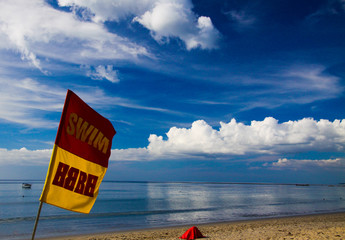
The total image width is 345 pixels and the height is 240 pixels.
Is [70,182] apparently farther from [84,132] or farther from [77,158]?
[84,132]

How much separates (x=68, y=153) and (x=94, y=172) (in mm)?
814

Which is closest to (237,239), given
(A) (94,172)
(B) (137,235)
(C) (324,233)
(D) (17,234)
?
(C) (324,233)

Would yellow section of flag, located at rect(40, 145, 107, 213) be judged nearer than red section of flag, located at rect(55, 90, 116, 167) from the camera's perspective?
Yes

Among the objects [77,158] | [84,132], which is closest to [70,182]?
[77,158]

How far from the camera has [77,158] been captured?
5469 mm

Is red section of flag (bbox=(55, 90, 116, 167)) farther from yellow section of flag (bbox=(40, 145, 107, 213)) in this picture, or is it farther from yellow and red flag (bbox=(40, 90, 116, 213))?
yellow section of flag (bbox=(40, 145, 107, 213))

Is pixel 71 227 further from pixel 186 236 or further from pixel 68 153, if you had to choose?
pixel 68 153

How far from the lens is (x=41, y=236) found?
19.8 meters

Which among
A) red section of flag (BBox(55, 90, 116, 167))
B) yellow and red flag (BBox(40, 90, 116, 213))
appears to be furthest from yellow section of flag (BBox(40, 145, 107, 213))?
red section of flag (BBox(55, 90, 116, 167))

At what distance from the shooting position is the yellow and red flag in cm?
506

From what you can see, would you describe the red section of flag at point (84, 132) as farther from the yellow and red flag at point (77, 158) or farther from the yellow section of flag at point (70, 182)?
the yellow section of flag at point (70, 182)

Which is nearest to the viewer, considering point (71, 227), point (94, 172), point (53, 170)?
point (53, 170)

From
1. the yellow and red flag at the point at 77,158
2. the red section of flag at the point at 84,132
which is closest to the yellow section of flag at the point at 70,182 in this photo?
the yellow and red flag at the point at 77,158

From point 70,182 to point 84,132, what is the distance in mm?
1094
